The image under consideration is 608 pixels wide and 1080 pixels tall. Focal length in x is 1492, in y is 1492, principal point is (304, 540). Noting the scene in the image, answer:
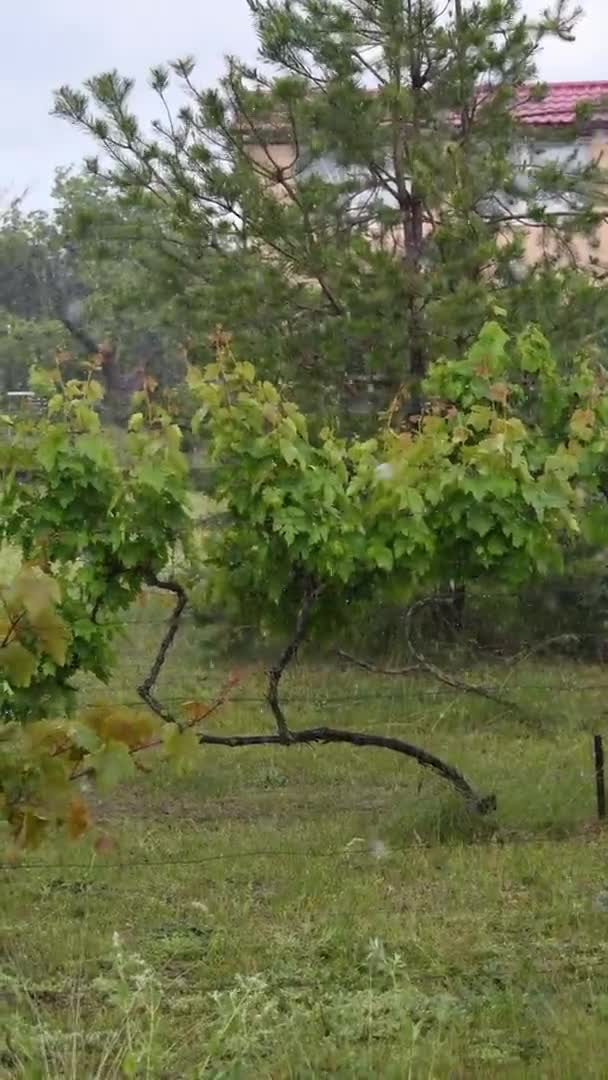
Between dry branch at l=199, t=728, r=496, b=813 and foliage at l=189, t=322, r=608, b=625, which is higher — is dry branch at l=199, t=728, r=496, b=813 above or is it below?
below

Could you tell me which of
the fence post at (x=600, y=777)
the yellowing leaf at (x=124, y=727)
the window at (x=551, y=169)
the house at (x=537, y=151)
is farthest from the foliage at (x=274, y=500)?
the house at (x=537, y=151)

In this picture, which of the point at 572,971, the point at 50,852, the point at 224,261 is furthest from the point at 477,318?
the point at 572,971

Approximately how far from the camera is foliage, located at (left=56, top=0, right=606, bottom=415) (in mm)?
9109

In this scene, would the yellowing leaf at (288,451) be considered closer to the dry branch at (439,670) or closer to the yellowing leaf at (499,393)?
the yellowing leaf at (499,393)

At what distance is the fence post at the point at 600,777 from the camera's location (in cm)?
620

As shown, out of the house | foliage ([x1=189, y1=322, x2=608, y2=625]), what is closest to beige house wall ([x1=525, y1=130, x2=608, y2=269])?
the house

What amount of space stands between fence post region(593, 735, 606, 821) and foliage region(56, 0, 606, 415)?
3.49 m

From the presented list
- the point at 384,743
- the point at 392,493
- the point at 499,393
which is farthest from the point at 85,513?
the point at 499,393

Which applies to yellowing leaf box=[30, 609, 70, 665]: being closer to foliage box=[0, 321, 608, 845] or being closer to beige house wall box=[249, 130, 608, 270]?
foliage box=[0, 321, 608, 845]

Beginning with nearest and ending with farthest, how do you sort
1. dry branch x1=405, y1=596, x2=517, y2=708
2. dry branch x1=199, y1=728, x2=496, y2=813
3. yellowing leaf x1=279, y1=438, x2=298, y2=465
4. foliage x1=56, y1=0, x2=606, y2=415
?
yellowing leaf x1=279, y1=438, x2=298, y2=465 → dry branch x1=199, y1=728, x2=496, y2=813 → dry branch x1=405, y1=596, x2=517, y2=708 → foliage x1=56, y1=0, x2=606, y2=415

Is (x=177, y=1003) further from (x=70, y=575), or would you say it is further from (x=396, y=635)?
(x=396, y=635)

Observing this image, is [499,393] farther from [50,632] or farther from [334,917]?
[50,632]

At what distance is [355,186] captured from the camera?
9.51 m

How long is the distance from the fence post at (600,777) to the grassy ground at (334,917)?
12 centimetres
